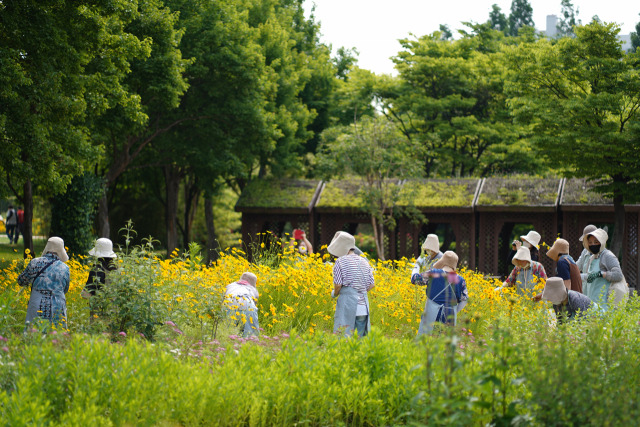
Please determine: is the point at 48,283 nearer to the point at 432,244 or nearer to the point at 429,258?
the point at 429,258

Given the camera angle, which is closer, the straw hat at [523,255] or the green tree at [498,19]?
the straw hat at [523,255]

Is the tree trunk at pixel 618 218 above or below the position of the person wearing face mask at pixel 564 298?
above

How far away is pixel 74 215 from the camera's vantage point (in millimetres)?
19266

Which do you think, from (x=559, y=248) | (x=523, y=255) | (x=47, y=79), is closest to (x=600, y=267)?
(x=559, y=248)

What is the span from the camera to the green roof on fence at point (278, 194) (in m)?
23.4

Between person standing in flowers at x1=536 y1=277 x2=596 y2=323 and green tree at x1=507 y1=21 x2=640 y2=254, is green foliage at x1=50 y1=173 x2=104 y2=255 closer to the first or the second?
green tree at x1=507 y1=21 x2=640 y2=254

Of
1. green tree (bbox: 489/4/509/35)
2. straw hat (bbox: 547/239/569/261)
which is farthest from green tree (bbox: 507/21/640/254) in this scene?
green tree (bbox: 489/4/509/35)

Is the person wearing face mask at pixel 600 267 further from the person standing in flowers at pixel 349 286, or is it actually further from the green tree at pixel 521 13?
the green tree at pixel 521 13

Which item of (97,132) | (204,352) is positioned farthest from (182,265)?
(97,132)

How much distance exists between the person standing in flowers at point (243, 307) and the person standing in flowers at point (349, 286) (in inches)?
37.0

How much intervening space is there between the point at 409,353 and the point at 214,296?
2.53 meters

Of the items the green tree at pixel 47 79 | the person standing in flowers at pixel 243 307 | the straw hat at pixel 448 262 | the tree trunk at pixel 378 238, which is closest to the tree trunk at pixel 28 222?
the green tree at pixel 47 79

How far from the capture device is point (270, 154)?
28.1m

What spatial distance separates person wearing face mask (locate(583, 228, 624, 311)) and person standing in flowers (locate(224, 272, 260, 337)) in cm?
437
